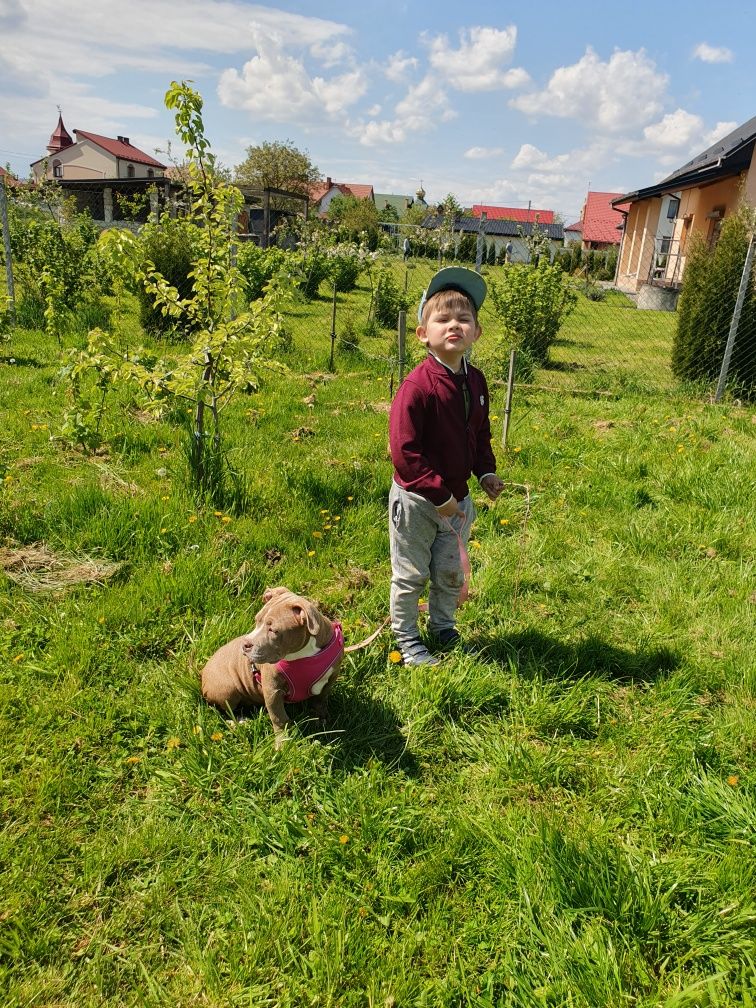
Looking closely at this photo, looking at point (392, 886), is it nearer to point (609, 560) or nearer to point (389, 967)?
point (389, 967)

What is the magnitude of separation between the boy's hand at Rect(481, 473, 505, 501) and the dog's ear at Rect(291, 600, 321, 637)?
1053mm

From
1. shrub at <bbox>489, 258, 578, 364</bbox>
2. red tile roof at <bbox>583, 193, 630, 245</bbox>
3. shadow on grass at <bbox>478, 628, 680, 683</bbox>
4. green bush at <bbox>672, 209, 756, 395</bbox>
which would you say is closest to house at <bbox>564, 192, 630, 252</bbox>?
red tile roof at <bbox>583, 193, 630, 245</bbox>

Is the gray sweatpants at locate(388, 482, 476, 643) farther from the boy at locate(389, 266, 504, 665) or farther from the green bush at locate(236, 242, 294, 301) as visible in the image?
the green bush at locate(236, 242, 294, 301)

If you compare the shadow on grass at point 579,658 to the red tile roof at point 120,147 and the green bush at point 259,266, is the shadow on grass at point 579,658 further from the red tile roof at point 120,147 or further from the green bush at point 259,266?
the red tile roof at point 120,147

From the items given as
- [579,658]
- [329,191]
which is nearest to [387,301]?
[579,658]

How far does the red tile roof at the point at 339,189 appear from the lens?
6188cm

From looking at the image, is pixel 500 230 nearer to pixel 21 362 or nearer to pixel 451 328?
pixel 21 362

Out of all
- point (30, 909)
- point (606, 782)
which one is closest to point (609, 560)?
point (606, 782)

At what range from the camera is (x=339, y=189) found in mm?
71625

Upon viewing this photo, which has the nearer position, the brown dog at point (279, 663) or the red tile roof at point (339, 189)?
the brown dog at point (279, 663)

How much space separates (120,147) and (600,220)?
131ft

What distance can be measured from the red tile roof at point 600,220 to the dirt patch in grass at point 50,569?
49.9 meters

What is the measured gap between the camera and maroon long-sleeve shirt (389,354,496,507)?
265 cm

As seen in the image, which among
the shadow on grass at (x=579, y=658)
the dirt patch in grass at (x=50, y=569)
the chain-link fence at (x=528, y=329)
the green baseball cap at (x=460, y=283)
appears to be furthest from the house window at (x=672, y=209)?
the dirt patch in grass at (x=50, y=569)
